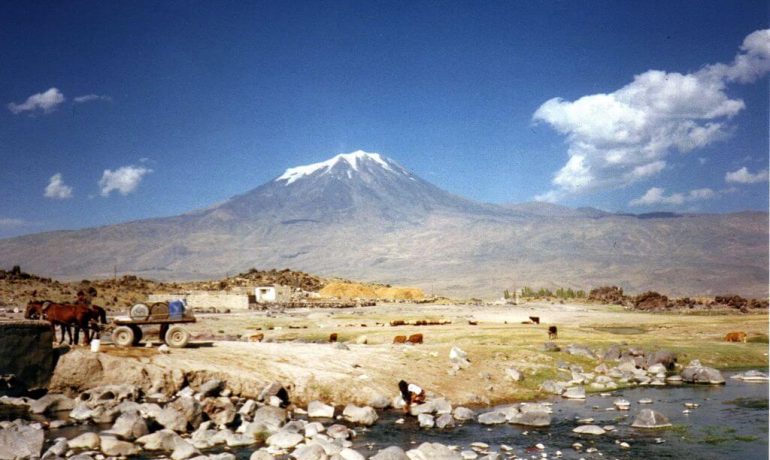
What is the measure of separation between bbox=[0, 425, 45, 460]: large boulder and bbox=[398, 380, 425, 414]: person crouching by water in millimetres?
12962

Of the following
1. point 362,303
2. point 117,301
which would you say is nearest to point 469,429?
point 117,301

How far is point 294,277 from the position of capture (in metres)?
124

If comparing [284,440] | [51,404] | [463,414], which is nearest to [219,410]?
[284,440]

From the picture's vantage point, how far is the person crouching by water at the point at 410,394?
2483 centimetres

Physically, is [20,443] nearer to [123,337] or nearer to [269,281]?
[123,337]

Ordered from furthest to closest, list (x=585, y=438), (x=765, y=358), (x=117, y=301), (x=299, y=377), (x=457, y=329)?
(x=117, y=301)
(x=457, y=329)
(x=765, y=358)
(x=299, y=377)
(x=585, y=438)

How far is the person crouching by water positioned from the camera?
2483cm

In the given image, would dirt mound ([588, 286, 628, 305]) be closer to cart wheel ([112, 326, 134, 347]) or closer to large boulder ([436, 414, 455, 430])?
large boulder ([436, 414, 455, 430])

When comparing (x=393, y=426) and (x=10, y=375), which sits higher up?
(x=10, y=375)

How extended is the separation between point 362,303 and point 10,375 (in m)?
77.7

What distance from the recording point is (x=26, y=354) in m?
23.9

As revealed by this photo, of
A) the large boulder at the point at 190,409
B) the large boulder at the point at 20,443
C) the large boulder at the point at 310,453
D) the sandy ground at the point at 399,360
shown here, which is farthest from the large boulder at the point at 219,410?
the large boulder at the point at 20,443

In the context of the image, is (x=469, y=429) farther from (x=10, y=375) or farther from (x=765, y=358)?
(x=765, y=358)

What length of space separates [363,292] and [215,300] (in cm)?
3669
